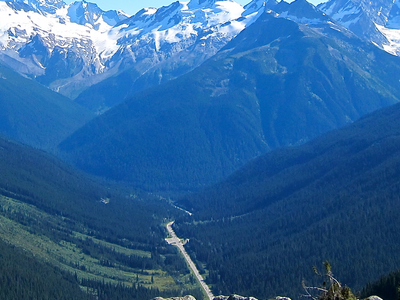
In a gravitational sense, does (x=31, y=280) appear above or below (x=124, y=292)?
above

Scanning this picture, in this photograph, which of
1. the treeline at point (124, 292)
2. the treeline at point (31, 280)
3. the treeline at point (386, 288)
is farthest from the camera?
the treeline at point (124, 292)

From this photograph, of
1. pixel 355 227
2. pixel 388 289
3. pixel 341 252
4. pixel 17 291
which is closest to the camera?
pixel 388 289

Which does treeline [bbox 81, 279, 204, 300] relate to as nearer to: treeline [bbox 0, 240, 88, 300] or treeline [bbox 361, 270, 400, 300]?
treeline [bbox 0, 240, 88, 300]

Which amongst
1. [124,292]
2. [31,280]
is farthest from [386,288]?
[31,280]

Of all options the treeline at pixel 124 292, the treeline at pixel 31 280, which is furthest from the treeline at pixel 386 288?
the treeline at pixel 31 280

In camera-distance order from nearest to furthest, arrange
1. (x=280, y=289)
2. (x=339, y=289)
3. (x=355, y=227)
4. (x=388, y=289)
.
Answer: (x=339, y=289), (x=388, y=289), (x=280, y=289), (x=355, y=227)

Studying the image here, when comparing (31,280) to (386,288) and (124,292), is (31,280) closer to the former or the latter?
(124,292)

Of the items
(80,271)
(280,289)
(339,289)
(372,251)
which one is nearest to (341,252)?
(372,251)

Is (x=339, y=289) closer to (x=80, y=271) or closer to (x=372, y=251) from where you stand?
(x=372, y=251)

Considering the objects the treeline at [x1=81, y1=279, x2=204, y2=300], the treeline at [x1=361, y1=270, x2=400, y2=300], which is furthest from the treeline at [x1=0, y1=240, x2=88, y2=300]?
the treeline at [x1=361, y1=270, x2=400, y2=300]

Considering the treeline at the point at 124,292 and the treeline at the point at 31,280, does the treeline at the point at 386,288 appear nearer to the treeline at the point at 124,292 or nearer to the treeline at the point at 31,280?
the treeline at the point at 124,292

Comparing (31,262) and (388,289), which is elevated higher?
(31,262)
